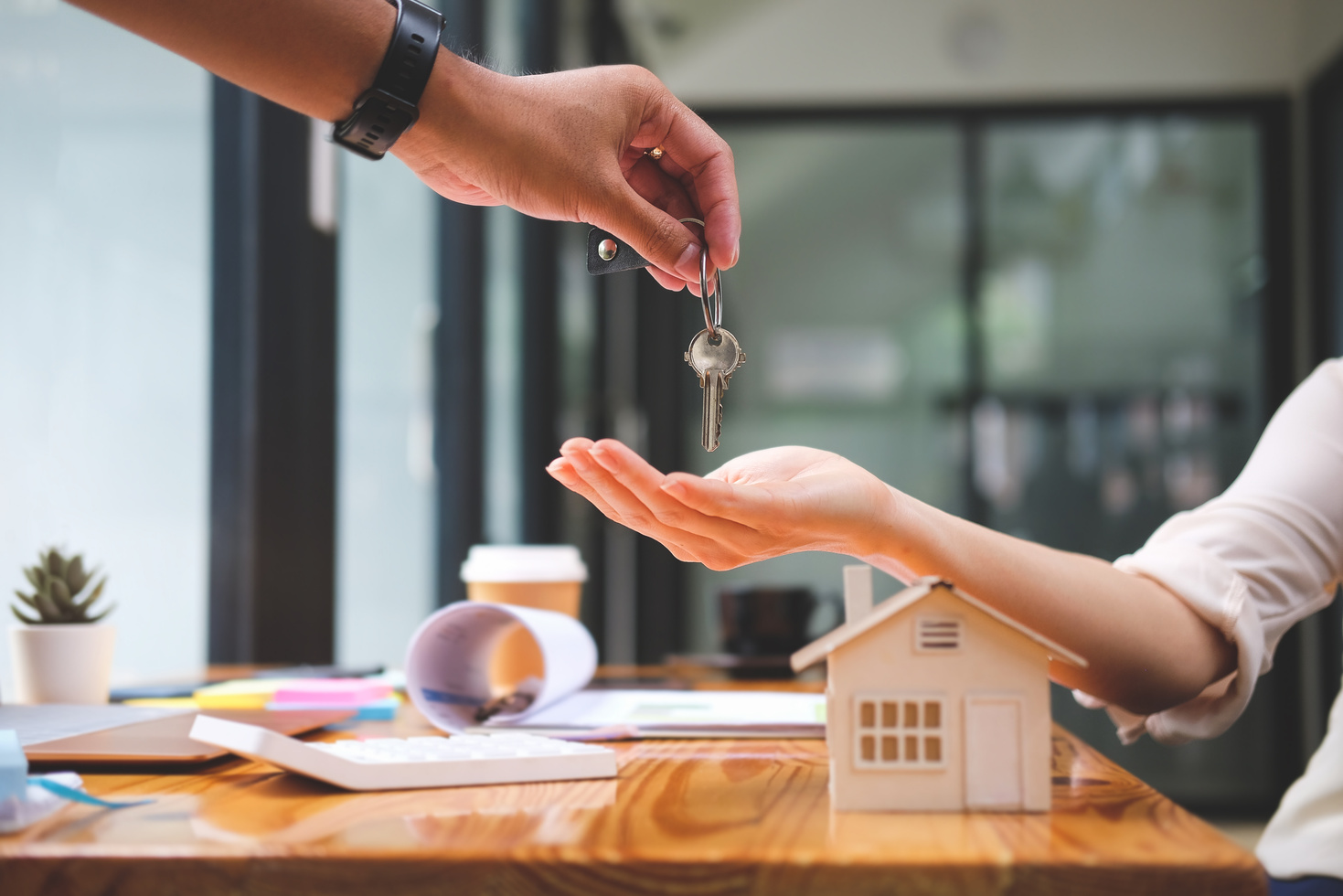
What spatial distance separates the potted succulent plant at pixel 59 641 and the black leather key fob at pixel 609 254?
496 millimetres

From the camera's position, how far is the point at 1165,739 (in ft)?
2.44

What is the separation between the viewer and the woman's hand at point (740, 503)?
0.52 metres

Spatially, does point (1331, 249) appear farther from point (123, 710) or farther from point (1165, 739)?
point (123, 710)

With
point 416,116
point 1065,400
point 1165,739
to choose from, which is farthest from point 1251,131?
point 416,116

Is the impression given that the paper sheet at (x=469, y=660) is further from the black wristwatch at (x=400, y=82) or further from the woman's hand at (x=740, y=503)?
the black wristwatch at (x=400, y=82)

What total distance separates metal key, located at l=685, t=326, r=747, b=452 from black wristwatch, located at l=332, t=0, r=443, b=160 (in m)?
0.24

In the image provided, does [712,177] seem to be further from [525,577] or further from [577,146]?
[525,577]

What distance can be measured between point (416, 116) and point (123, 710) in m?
A: 0.48

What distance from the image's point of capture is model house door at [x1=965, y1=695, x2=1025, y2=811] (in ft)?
1.53

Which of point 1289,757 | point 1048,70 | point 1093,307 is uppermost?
point 1048,70

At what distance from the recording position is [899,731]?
0.47 m

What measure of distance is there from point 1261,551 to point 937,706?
1.69ft

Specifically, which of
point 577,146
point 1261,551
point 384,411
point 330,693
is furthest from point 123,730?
point 384,411

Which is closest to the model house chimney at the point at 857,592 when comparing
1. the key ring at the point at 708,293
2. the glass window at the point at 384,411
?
the key ring at the point at 708,293
